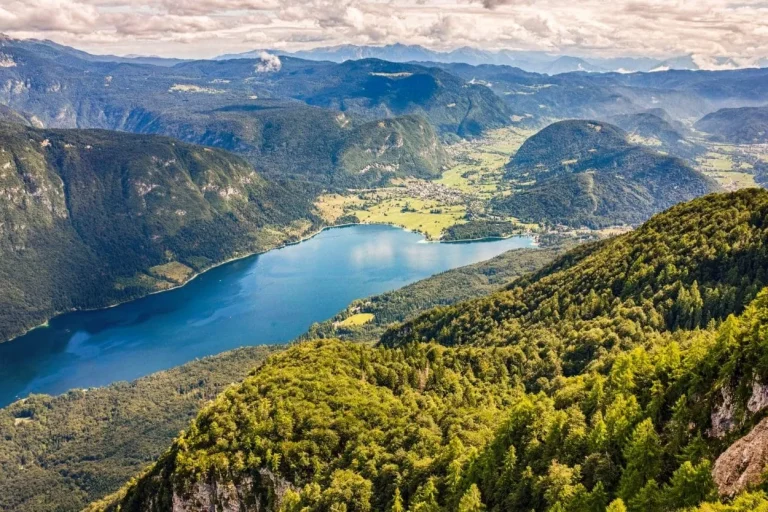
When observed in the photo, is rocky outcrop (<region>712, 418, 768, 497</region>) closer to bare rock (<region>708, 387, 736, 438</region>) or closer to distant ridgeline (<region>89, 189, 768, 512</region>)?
distant ridgeline (<region>89, 189, 768, 512</region>)

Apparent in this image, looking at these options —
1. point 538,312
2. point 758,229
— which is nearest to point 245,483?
point 538,312

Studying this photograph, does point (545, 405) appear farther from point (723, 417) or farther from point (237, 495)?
point (237, 495)

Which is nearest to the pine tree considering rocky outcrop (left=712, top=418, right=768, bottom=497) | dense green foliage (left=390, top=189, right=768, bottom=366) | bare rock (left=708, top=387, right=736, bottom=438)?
bare rock (left=708, top=387, right=736, bottom=438)

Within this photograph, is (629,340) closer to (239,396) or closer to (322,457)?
(322,457)

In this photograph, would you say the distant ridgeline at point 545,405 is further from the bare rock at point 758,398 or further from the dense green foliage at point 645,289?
the dense green foliage at point 645,289

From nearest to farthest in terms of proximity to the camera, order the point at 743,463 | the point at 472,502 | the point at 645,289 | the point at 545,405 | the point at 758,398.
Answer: the point at 743,463, the point at 758,398, the point at 472,502, the point at 545,405, the point at 645,289

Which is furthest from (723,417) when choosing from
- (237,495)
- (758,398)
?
(237,495)
